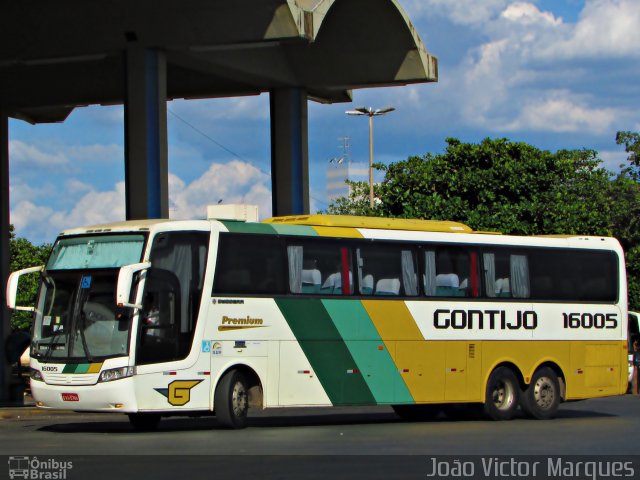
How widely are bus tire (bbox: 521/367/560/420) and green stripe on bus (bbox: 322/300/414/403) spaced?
9.20ft

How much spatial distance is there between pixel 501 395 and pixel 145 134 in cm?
841

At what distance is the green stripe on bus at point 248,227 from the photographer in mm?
19172

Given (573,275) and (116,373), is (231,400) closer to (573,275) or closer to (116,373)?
(116,373)

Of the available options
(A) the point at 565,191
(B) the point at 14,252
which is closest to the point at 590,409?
(A) the point at 565,191

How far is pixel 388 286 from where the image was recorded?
20938 millimetres

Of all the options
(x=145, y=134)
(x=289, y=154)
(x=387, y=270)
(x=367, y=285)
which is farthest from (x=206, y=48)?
(x=367, y=285)

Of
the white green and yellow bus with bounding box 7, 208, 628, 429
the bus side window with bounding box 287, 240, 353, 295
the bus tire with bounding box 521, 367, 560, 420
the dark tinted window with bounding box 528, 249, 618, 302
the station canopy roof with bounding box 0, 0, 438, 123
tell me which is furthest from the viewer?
the station canopy roof with bounding box 0, 0, 438, 123

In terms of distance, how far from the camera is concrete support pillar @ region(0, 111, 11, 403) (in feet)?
102

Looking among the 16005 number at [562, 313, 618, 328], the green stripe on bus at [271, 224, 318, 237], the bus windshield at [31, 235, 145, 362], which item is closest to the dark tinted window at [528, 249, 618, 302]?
the 16005 number at [562, 313, 618, 328]

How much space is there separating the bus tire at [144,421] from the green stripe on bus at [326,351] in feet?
8.35

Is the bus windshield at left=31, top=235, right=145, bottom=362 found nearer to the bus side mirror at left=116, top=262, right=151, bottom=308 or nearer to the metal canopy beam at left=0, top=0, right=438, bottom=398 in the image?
the bus side mirror at left=116, top=262, right=151, bottom=308

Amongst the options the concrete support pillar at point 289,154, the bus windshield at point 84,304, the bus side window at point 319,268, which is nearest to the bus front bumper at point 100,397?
the bus windshield at point 84,304
